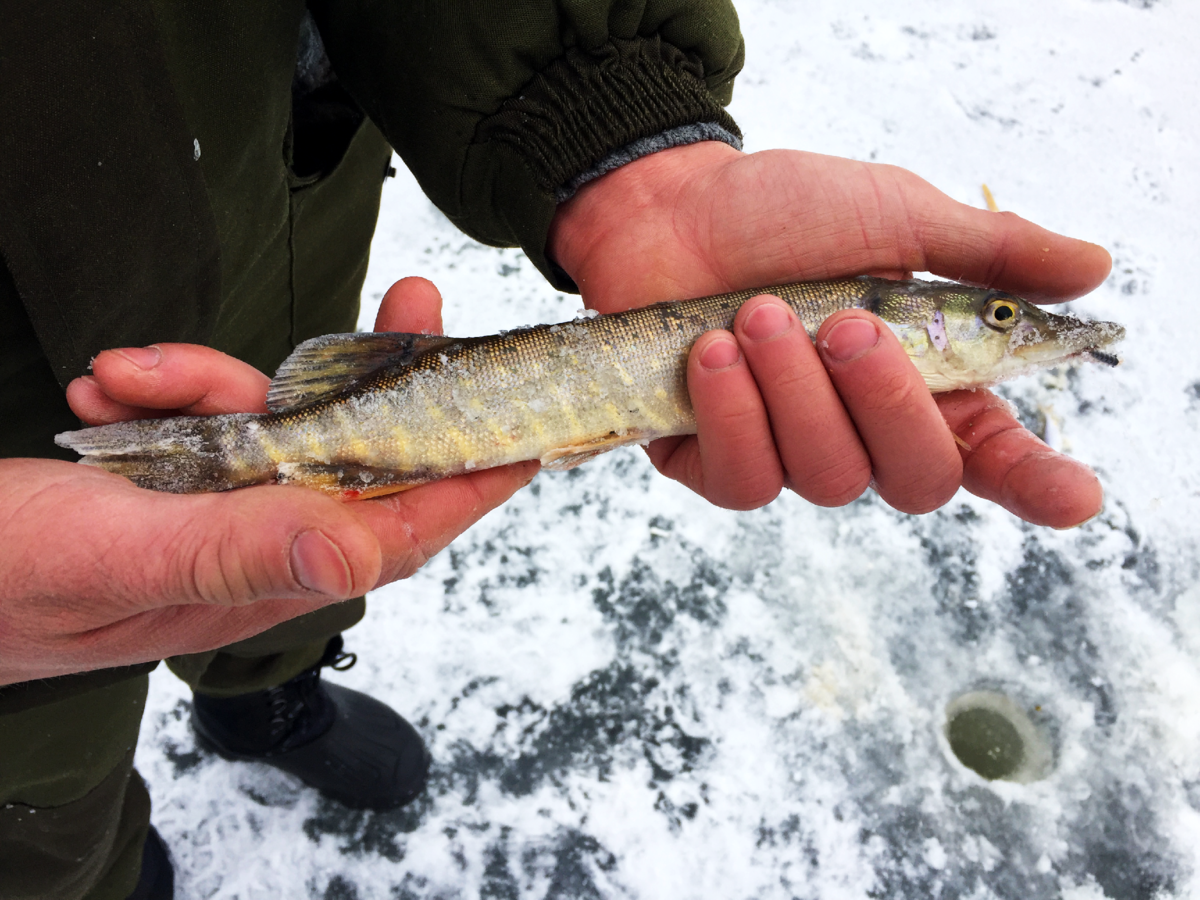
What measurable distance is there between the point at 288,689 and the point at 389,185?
3452mm

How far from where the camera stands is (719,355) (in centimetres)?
212

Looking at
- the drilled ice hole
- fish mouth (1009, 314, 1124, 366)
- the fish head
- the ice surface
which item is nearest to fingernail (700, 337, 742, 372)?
the fish head

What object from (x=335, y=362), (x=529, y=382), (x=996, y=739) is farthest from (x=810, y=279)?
(x=996, y=739)

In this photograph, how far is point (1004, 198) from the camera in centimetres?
497

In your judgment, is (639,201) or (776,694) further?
(776,694)

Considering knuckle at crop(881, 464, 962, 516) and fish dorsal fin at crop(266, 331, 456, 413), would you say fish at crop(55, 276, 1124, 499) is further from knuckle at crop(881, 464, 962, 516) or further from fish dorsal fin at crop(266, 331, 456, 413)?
knuckle at crop(881, 464, 962, 516)

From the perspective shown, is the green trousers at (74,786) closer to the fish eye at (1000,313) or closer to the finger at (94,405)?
the finger at (94,405)

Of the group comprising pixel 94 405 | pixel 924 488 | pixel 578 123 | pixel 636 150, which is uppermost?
pixel 578 123

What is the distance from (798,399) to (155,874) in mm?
3156

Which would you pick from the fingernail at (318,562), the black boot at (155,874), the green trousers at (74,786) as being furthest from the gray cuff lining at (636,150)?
the black boot at (155,874)

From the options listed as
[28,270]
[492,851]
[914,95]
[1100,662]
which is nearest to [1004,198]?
[914,95]

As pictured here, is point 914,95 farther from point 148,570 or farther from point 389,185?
point 148,570

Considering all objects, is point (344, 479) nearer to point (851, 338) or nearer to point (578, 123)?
point (578, 123)

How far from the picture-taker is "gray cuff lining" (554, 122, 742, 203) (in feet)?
8.28
